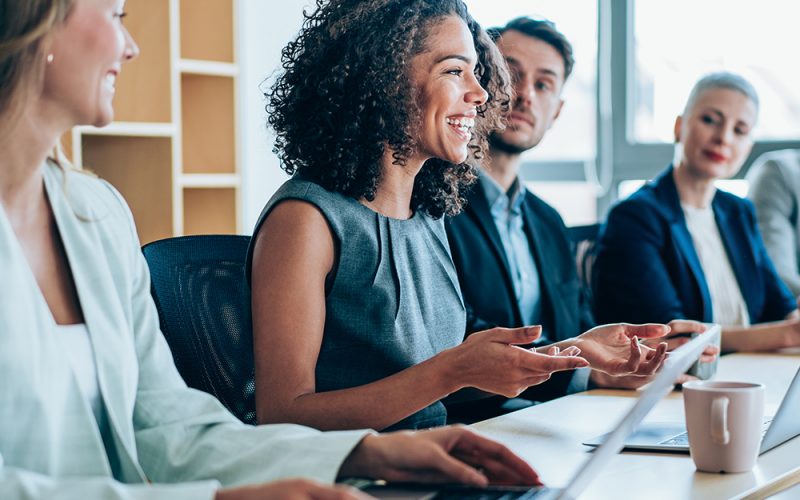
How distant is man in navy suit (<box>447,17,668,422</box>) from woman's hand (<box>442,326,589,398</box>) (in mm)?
530

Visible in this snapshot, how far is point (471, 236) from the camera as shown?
2256 mm

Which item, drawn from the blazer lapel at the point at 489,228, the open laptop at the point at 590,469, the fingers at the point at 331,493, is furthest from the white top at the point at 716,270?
the fingers at the point at 331,493

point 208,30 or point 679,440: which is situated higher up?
point 208,30

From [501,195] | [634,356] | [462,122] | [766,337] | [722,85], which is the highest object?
[722,85]

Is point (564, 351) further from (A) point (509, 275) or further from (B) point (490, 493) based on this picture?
(A) point (509, 275)

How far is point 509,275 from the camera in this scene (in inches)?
89.0

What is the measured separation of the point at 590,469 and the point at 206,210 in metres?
2.89

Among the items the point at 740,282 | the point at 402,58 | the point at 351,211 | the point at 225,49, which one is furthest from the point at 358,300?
the point at 225,49

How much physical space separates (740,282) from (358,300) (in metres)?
1.54

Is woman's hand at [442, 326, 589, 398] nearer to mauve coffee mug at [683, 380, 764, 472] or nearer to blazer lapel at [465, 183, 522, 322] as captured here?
mauve coffee mug at [683, 380, 764, 472]

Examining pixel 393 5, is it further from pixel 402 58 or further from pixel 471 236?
pixel 471 236

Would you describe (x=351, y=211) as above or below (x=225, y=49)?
below

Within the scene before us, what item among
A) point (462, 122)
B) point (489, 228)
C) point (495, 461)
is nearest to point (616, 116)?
point (489, 228)

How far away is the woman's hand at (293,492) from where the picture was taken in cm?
89
